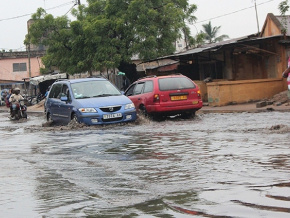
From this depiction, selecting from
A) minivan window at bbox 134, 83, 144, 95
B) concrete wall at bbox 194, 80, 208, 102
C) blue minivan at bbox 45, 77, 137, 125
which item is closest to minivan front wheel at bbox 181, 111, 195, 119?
minivan window at bbox 134, 83, 144, 95

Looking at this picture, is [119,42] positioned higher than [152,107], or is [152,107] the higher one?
[119,42]

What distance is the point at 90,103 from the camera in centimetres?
1538

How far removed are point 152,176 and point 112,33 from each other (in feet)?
86.6

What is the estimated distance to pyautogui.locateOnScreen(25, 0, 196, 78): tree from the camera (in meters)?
32.0

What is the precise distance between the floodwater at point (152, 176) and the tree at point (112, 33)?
66.4 ft

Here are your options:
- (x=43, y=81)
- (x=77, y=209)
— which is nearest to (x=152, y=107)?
(x=77, y=209)

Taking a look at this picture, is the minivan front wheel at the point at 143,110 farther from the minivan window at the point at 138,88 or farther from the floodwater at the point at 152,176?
the floodwater at the point at 152,176

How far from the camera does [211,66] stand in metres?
31.4

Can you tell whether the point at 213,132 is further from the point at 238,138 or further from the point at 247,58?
the point at 247,58

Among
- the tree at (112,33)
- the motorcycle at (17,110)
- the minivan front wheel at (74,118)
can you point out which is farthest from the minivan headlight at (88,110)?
the tree at (112,33)

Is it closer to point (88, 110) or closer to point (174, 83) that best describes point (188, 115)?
point (174, 83)

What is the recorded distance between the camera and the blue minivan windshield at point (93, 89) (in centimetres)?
1623

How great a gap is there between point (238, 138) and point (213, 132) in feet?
5.69

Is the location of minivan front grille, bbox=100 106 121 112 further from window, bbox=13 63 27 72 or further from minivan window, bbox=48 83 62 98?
window, bbox=13 63 27 72
